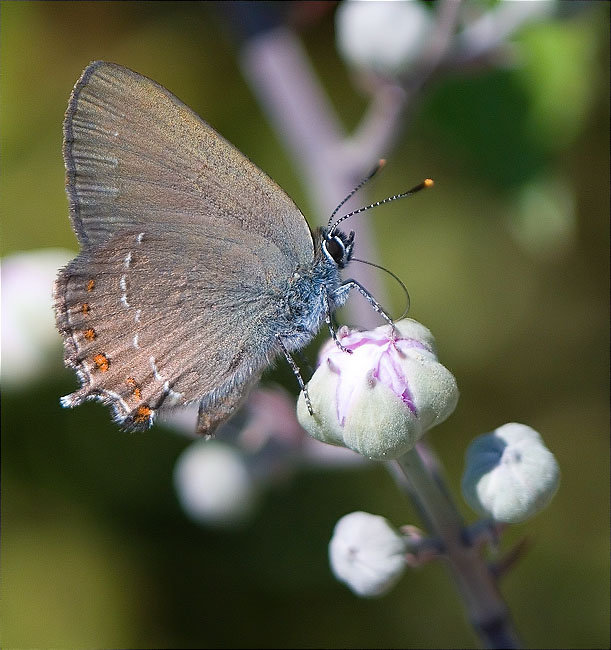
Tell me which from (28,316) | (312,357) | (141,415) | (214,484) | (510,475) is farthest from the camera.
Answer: (312,357)

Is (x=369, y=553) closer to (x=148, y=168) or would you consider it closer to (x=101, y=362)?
(x=101, y=362)

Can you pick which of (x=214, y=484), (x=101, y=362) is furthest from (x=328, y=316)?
(x=214, y=484)

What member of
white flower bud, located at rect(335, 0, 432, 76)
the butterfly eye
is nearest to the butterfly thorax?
the butterfly eye

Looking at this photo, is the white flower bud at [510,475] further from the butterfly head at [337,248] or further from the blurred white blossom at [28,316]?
the blurred white blossom at [28,316]

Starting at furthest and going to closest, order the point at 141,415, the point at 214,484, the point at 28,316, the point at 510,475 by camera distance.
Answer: the point at 214,484 < the point at 28,316 < the point at 141,415 < the point at 510,475

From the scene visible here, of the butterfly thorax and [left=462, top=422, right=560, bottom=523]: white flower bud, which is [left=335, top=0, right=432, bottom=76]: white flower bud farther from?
[left=462, top=422, right=560, bottom=523]: white flower bud

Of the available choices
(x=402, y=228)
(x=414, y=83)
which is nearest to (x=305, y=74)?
(x=414, y=83)

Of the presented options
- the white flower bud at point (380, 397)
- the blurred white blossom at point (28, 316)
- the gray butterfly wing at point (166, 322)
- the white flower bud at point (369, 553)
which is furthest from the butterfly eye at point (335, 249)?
the blurred white blossom at point (28, 316)

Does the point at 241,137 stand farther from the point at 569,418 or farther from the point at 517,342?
Result: the point at 569,418
